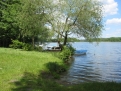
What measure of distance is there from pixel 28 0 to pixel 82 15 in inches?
328

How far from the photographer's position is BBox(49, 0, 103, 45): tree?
28.7m

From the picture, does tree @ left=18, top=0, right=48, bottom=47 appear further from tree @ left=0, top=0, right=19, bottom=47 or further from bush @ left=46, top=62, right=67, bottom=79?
bush @ left=46, top=62, right=67, bottom=79

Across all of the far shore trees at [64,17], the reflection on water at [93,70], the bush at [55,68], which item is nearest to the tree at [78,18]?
the far shore trees at [64,17]

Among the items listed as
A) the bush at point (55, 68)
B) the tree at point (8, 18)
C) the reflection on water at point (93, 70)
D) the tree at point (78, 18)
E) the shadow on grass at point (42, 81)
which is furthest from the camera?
the tree at point (8, 18)

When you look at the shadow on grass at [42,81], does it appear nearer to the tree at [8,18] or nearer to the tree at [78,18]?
the tree at [78,18]

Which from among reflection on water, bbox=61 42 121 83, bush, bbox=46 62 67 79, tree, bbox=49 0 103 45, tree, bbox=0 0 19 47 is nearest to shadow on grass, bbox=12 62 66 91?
bush, bbox=46 62 67 79

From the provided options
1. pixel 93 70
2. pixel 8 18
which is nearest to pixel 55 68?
pixel 93 70

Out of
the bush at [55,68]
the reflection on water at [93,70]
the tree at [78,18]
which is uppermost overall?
the tree at [78,18]

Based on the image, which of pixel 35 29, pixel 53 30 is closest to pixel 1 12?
pixel 35 29

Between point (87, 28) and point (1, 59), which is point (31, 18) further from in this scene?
point (1, 59)

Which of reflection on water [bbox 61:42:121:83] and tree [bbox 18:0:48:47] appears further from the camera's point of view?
tree [bbox 18:0:48:47]

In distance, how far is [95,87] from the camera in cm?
932

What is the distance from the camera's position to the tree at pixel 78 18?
94.0 feet

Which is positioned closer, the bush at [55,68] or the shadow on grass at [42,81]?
the shadow on grass at [42,81]
